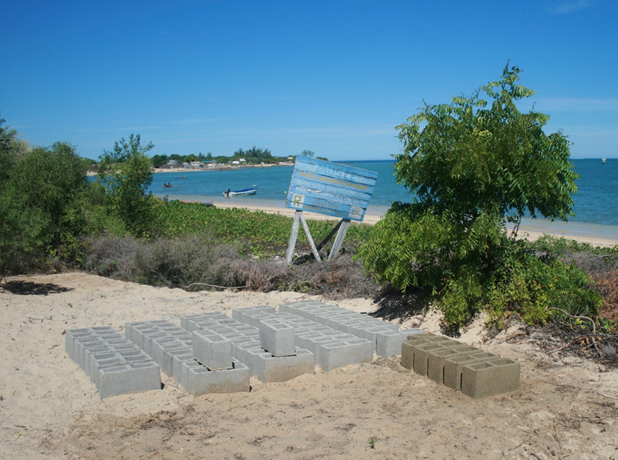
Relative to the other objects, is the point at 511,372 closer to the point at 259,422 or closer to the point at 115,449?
the point at 259,422

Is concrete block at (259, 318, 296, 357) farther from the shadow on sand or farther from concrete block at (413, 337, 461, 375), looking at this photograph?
the shadow on sand

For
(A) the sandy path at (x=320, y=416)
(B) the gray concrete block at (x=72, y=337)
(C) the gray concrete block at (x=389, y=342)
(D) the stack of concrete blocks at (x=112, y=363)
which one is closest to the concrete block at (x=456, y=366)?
(A) the sandy path at (x=320, y=416)

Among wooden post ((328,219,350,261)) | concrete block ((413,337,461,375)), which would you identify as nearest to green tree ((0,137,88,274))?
wooden post ((328,219,350,261))

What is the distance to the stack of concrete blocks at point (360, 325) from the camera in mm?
6949

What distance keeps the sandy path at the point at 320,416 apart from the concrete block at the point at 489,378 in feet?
0.38

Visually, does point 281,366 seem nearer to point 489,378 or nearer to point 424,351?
point 424,351

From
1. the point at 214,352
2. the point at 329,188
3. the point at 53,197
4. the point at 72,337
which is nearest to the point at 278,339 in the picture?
the point at 214,352

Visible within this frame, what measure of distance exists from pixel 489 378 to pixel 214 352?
2.91 meters

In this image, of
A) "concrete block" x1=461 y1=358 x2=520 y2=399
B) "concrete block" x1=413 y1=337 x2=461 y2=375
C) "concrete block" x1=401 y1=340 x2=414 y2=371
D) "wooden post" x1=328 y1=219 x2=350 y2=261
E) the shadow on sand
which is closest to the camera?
"concrete block" x1=461 y1=358 x2=520 y2=399

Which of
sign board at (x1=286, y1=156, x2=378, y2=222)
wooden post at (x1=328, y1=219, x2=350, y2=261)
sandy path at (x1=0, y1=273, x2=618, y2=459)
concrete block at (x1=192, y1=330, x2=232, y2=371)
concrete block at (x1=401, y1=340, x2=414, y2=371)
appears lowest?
sandy path at (x1=0, y1=273, x2=618, y2=459)

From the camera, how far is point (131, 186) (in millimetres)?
14312

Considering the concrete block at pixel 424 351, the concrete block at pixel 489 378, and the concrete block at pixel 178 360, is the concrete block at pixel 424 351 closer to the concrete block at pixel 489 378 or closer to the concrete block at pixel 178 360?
the concrete block at pixel 489 378

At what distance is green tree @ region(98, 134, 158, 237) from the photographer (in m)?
Result: 14.3

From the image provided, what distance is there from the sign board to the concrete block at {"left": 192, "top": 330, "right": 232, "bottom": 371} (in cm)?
642
